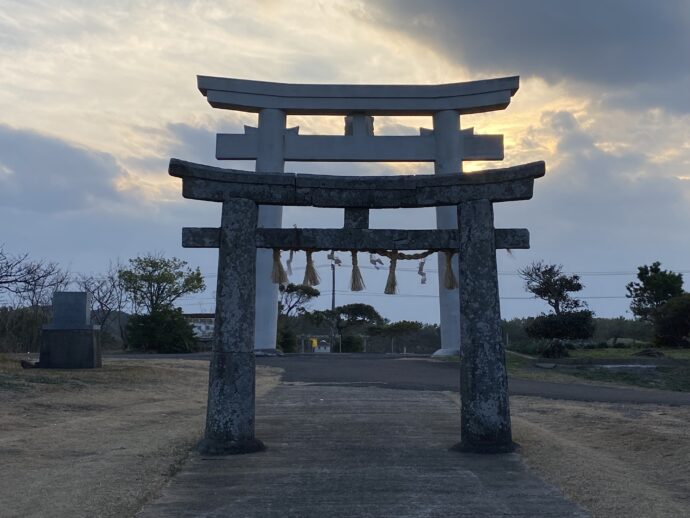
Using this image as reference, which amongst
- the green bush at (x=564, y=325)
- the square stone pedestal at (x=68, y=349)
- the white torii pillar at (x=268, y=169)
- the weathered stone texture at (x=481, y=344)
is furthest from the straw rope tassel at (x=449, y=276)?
the green bush at (x=564, y=325)

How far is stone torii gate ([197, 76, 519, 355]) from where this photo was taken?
2600 centimetres

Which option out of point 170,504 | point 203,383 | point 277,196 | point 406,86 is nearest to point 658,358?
point 406,86

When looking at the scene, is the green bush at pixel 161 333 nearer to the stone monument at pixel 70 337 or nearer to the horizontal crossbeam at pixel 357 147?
the horizontal crossbeam at pixel 357 147

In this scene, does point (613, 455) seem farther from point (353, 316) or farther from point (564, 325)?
point (353, 316)

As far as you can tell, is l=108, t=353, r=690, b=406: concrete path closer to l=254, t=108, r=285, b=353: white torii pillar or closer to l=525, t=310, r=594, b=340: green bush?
l=254, t=108, r=285, b=353: white torii pillar

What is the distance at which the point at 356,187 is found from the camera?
966 cm

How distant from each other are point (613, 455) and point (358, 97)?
18.5 meters

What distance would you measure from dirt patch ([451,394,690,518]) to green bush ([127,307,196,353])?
29.2 metres

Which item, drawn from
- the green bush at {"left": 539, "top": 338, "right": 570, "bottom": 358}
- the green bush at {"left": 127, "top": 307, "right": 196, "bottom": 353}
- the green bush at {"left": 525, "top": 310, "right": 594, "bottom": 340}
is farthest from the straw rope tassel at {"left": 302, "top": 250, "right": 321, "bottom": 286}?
the green bush at {"left": 127, "top": 307, "right": 196, "bottom": 353}

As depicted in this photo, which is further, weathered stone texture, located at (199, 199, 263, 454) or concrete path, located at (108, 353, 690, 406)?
concrete path, located at (108, 353, 690, 406)

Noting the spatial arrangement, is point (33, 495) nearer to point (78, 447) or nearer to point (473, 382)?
point (78, 447)

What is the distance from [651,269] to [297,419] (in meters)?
41.2

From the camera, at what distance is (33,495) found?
21.9 feet

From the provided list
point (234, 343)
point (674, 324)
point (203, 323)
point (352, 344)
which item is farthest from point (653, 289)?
point (234, 343)
